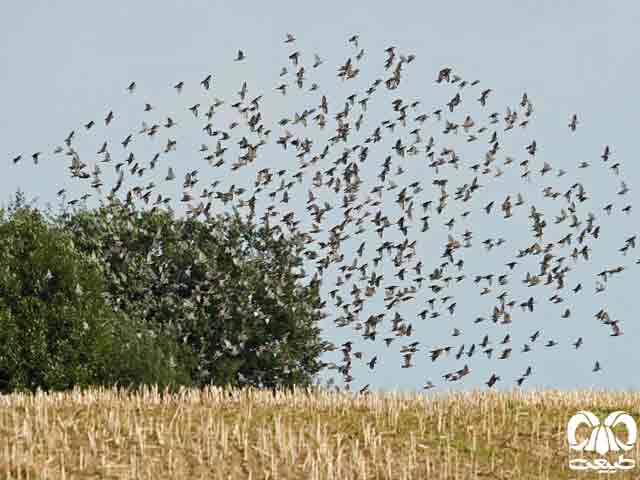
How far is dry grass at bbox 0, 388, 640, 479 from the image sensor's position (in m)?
19.6

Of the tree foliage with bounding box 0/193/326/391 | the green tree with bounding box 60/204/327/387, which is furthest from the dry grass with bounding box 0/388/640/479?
the green tree with bounding box 60/204/327/387

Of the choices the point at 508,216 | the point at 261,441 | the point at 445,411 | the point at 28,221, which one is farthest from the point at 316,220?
the point at 261,441

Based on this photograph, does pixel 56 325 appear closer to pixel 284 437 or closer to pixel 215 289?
pixel 215 289

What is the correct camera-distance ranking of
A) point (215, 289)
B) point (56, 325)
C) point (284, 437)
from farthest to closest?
point (215, 289), point (56, 325), point (284, 437)

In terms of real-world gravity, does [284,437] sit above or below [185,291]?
below

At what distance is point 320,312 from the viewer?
A: 1626 inches

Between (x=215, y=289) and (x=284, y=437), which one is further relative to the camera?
(x=215, y=289)

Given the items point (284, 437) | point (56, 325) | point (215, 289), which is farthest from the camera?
point (215, 289)

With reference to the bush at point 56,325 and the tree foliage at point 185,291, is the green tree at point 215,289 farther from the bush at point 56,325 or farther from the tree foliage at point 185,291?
the bush at point 56,325

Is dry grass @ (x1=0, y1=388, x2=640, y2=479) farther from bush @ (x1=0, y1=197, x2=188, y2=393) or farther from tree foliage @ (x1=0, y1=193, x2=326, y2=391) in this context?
tree foliage @ (x1=0, y1=193, x2=326, y2=391)

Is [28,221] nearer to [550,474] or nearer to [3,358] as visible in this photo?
[3,358]

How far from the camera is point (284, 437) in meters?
20.9

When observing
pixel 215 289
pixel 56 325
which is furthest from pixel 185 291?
pixel 56 325

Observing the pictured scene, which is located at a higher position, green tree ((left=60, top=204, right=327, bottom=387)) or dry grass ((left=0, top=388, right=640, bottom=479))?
green tree ((left=60, top=204, right=327, bottom=387))
